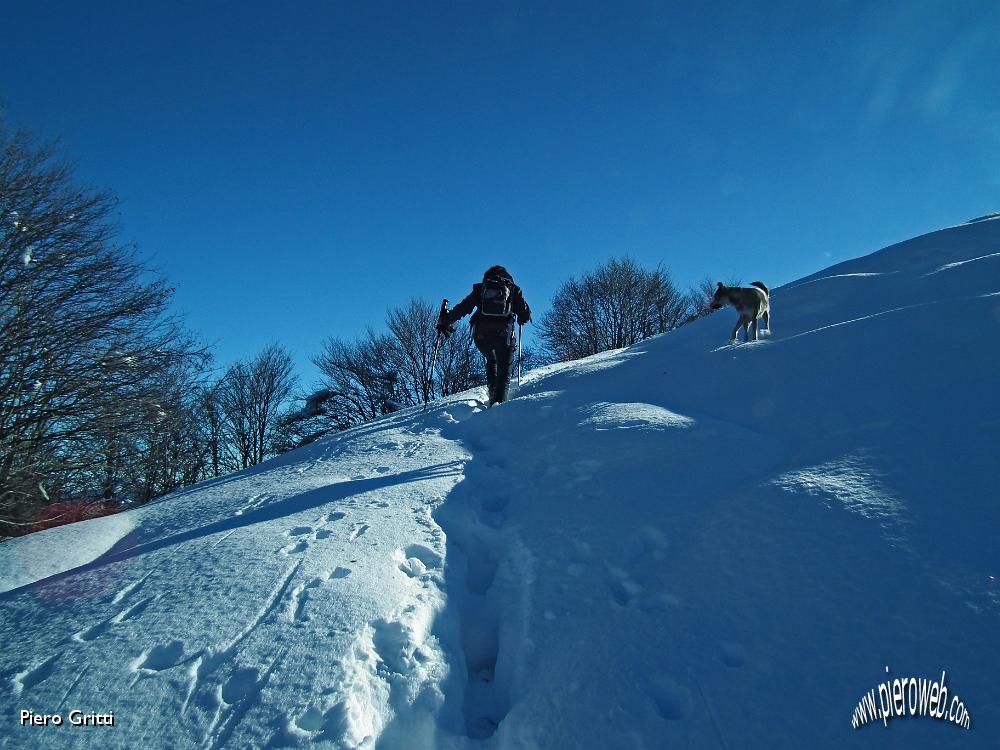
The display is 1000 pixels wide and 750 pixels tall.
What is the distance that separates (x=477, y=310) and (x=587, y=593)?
4950 mm

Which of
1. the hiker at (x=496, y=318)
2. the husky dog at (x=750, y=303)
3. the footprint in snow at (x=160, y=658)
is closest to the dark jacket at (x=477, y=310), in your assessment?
the hiker at (x=496, y=318)

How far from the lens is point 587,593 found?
89.3 inches

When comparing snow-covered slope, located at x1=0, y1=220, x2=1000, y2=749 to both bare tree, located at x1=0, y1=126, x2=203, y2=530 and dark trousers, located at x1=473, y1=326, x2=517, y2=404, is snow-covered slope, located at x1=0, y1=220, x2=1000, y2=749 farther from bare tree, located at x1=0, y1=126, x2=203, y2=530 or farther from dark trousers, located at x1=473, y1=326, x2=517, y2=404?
bare tree, located at x1=0, y1=126, x2=203, y2=530

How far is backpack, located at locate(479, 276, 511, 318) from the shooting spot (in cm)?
648

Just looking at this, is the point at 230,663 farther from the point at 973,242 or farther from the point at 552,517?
the point at 973,242

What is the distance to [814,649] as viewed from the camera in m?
1.63

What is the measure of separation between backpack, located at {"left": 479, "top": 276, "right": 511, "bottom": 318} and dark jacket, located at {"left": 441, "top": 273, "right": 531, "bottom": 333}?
0.23 feet

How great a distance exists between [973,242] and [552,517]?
12061 mm

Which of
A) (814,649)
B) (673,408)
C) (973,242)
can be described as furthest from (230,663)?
(973,242)

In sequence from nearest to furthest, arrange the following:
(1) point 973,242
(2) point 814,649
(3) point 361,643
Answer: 1. (2) point 814,649
2. (3) point 361,643
3. (1) point 973,242

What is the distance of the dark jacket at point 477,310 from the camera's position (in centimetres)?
653

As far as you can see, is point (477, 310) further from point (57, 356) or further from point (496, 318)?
point (57, 356)

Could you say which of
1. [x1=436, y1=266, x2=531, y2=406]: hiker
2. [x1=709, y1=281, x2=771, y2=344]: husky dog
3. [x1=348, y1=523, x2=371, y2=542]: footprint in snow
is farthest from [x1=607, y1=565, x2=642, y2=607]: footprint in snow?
[x1=709, y1=281, x2=771, y2=344]: husky dog

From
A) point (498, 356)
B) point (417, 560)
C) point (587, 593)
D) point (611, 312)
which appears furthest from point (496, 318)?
point (611, 312)
